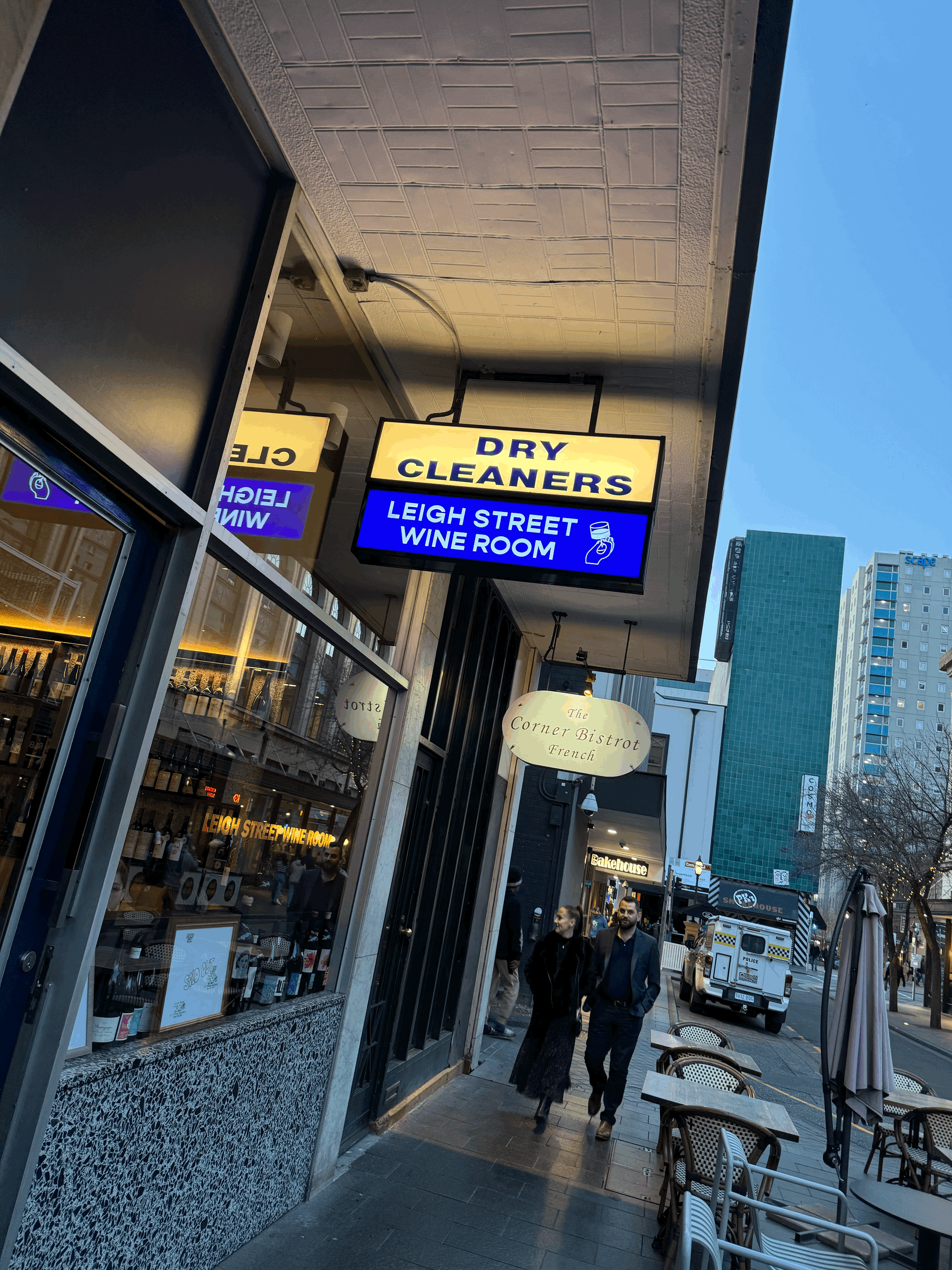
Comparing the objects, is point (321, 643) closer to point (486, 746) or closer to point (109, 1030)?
point (109, 1030)

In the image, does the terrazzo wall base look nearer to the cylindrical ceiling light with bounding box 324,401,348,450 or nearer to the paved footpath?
the paved footpath

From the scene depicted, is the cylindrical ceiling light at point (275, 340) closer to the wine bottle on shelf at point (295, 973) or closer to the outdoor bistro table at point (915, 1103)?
the wine bottle on shelf at point (295, 973)

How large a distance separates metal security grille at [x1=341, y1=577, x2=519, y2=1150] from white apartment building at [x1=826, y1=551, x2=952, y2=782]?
11589 cm

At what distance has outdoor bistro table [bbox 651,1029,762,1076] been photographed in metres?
6.59

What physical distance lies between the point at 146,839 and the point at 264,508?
138cm

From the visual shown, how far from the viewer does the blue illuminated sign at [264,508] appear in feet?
11.0

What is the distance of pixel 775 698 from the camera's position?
9331cm

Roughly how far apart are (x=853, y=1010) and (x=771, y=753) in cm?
8950

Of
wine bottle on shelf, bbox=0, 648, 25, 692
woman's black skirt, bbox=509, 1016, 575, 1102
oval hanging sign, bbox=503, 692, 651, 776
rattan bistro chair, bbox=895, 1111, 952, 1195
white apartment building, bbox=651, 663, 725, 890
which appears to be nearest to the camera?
wine bottle on shelf, bbox=0, 648, 25, 692

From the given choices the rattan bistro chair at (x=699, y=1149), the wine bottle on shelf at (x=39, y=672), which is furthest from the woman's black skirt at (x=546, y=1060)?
the wine bottle on shelf at (x=39, y=672)

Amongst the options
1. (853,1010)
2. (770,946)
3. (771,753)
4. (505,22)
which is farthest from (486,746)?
(771,753)

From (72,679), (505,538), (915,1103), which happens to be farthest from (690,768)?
(72,679)

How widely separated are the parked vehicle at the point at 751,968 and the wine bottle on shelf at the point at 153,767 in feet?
56.3

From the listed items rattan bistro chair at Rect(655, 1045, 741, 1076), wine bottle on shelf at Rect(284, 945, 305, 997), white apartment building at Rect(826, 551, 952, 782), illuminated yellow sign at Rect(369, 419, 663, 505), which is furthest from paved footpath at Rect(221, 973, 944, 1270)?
white apartment building at Rect(826, 551, 952, 782)
